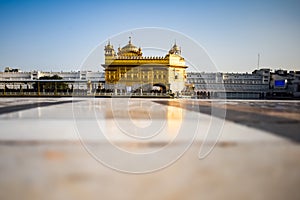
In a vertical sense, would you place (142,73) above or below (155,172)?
above

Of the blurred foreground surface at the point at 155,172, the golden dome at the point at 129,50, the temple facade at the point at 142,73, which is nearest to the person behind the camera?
the blurred foreground surface at the point at 155,172

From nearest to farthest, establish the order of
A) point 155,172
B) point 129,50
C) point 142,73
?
point 155,172, point 142,73, point 129,50

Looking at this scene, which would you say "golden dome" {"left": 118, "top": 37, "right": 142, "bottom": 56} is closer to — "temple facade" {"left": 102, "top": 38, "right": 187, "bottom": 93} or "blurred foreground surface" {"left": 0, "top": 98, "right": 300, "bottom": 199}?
"temple facade" {"left": 102, "top": 38, "right": 187, "bottom": 93}

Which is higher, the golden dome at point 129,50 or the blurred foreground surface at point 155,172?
the golden dome at point 129,50

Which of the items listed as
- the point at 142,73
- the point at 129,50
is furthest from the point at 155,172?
the point at 129,50

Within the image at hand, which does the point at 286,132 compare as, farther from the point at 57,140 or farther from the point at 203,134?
the point at 57,140

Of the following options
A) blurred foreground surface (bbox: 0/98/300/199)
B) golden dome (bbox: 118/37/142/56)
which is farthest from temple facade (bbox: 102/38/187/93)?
blurred foreground surface (bbox: 0/98/300/199)

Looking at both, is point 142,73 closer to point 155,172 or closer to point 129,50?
point 129,50

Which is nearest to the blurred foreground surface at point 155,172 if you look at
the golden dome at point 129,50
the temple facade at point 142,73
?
the temple facade at point 142,73

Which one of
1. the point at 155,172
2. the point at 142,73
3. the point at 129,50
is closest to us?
the point at 155,172

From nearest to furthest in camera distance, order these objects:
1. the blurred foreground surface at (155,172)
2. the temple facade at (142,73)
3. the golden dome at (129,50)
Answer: the blurred foreground surface at (155,172)
the temple facade at (142,73)
the golden dome at (129,50)

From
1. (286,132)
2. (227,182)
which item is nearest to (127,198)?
(227,182)

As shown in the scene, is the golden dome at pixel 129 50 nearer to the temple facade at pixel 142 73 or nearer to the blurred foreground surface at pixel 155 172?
the temple facade at pixel 142 73

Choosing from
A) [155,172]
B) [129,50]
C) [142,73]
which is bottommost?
[155,172]
